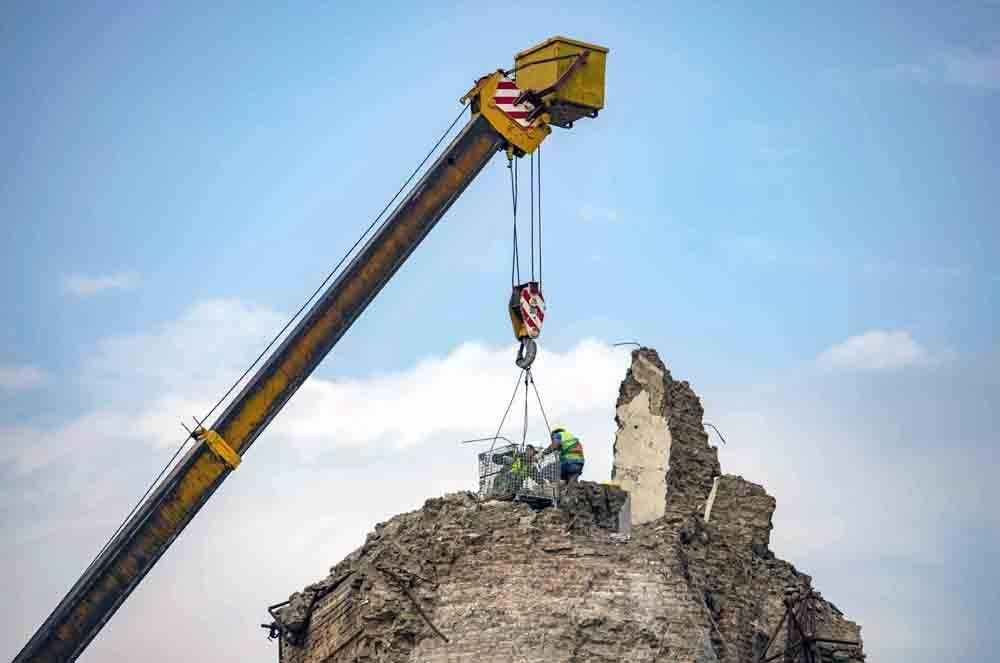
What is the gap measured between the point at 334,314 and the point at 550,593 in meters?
7.88

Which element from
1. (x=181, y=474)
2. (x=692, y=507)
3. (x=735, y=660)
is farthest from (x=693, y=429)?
(x=181, y=474)

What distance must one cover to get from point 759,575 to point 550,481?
206 inches

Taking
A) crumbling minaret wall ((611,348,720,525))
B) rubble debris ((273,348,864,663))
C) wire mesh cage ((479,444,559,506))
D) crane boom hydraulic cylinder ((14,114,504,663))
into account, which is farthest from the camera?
crumbling minaret wall ((611,348,720,525))

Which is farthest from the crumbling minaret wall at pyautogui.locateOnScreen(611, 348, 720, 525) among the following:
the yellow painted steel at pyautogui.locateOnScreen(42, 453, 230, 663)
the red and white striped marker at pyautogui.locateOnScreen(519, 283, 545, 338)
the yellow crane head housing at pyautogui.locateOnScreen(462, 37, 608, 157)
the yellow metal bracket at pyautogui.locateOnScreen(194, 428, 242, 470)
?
the yellow painted steel at pyautogui.locateOnScreen(42, 453, 230, 663)

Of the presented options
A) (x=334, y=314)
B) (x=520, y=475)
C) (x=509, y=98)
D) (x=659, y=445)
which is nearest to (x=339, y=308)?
(x=334, y=314)

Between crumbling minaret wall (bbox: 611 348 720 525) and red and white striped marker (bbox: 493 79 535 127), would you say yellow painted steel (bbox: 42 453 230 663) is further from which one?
crumbling minaret wall (bbox: 611 348 720 525)

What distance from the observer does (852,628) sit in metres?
69.1

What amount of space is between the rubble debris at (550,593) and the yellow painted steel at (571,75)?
27.9ft

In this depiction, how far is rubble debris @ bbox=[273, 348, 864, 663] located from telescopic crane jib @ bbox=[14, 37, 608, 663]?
11.9ft

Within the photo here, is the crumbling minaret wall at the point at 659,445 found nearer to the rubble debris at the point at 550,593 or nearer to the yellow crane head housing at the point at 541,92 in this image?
the rubble debris at the point at 550,593

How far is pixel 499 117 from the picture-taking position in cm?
6900

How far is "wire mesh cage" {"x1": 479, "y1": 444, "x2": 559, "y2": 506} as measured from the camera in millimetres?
67375

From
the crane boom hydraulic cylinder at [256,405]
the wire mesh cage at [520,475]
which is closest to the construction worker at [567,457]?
the wire mesh cage at [520,475]

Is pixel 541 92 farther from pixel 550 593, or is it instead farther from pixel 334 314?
pixel 550 593
